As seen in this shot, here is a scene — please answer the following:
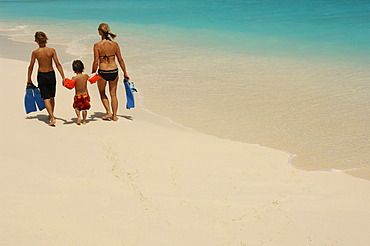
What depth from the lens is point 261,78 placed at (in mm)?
11594

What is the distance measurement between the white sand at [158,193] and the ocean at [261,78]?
3.70 feet

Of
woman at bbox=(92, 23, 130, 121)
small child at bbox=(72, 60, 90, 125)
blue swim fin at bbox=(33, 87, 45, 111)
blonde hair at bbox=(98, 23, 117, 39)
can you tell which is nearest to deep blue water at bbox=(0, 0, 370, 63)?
woman at bbox=(92, 23, 130, 121)

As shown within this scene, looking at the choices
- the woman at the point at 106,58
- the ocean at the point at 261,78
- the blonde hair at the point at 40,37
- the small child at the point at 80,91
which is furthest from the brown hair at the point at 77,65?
the ocean at the point at 261,78

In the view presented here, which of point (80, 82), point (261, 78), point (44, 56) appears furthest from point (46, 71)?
point (261, 78)

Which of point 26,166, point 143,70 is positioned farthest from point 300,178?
point 143,70

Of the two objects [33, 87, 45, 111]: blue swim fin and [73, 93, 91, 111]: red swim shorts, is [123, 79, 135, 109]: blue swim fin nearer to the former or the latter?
[73, 93, 91, 111]: red swim shorts

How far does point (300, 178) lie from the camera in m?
5.38

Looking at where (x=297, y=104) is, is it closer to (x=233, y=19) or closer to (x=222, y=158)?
(x=222, y=158)

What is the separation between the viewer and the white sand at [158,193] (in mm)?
3734

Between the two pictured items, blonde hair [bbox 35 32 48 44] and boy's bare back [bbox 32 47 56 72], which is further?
boy's bare back [bbox 32 47 56 72]

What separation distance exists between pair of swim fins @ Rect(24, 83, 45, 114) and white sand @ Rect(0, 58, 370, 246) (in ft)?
0.95

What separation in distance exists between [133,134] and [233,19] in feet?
72.2

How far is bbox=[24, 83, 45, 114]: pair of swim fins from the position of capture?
6.58 meters

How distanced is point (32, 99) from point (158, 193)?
332 centimetres
